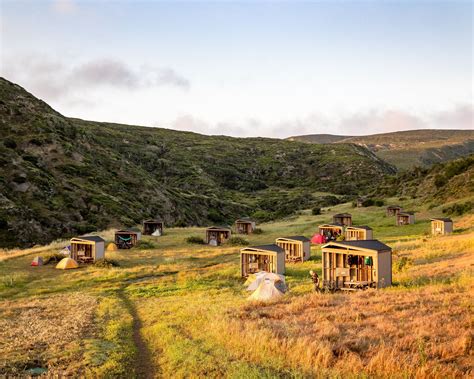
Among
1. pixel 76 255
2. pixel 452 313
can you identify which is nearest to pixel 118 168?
pixel 76 255

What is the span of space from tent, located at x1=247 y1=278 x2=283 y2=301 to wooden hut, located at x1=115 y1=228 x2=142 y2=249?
3306 centimetres

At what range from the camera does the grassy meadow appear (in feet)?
46.1

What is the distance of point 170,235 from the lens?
67000mm

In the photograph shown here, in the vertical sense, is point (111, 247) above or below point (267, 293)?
below

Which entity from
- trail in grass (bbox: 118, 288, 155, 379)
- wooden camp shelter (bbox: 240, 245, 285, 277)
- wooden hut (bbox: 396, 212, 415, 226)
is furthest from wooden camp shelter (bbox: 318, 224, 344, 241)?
trail in grass (bbox: 118, 288, 155, 379)

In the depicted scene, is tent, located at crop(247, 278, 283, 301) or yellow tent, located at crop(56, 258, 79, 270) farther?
yellow tent, located at crop(56, 258, 79, 270)

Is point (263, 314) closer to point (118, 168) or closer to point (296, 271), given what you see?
point (296, 271)

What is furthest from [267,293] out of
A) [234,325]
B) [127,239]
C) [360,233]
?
[127,239]

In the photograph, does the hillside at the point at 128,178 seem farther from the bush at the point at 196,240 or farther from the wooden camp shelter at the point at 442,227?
the wooden camp shelter at the point at 442,227

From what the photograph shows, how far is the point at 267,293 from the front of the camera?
25.8m

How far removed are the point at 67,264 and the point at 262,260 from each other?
1944 centimetres

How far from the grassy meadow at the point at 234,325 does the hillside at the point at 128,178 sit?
38841 millimetres

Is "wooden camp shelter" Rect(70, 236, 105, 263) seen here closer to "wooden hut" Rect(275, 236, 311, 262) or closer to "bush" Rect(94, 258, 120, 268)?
"bush" Rect(94, 258, 120, 268)

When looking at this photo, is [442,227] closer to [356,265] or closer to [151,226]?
[356,265]
